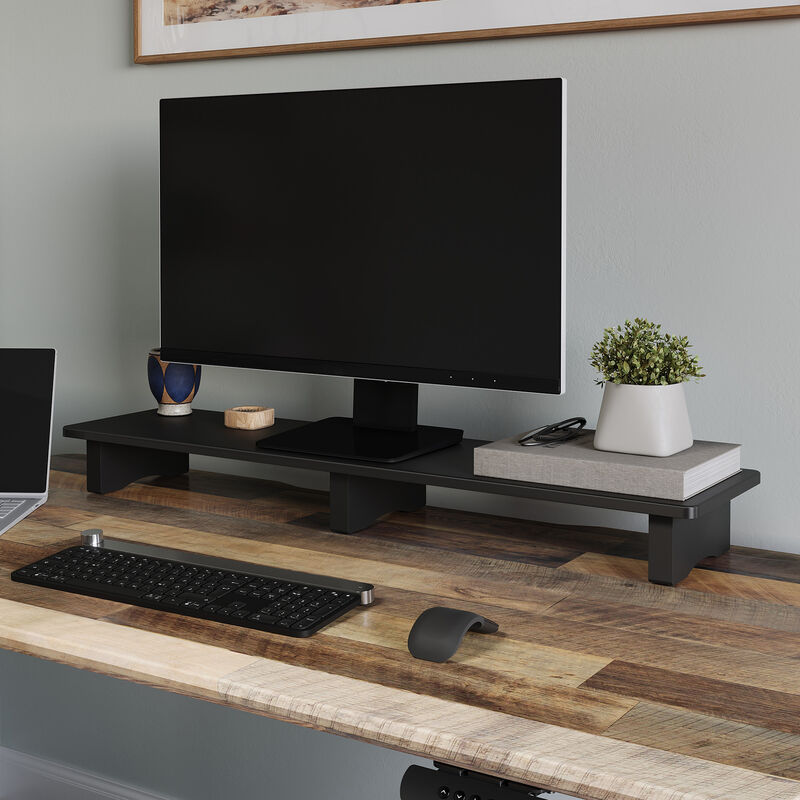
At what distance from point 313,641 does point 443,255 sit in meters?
0.60

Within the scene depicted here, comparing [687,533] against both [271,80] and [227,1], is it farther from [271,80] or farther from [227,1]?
[227,1]

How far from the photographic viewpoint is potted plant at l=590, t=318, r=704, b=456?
127cm

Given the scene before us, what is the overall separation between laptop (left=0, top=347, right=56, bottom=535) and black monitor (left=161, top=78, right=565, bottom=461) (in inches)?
8.0

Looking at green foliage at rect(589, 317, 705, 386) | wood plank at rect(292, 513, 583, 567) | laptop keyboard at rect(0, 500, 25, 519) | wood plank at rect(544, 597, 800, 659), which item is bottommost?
wood plank at rect(544, 597, 800, 659)

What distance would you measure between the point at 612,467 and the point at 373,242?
1.60 feet

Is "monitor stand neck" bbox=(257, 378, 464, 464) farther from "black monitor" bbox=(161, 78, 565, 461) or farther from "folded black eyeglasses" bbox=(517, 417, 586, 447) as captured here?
"folded black eyeglasses" bbox=(517, 417, 586, 447)

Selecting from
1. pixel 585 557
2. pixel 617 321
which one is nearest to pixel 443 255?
pixel 617 321

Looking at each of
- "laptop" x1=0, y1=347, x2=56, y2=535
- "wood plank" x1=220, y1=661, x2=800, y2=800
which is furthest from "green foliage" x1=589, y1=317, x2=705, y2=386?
"laptop" x1=0, y1=347, x2=56, y2=535

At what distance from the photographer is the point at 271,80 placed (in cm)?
178

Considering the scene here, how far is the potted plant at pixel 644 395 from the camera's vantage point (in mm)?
1274

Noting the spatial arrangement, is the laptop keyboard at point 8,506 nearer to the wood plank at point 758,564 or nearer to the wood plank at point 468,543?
the wood plank at point 468,543

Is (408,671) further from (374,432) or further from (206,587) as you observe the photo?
(374,432)

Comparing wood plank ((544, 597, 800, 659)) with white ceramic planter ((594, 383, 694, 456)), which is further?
white ceramic planter ((594, 383, 694, 456))

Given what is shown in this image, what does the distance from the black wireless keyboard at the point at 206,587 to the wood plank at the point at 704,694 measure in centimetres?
31
